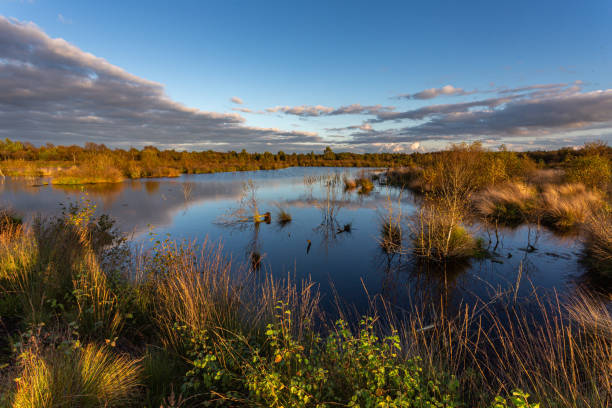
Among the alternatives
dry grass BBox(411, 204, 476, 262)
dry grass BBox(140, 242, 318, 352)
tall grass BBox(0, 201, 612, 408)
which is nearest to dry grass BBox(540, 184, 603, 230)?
dry grass BBox(411, 204, 476, 262)

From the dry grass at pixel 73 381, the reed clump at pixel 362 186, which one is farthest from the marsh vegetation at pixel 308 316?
the reed clump at pixel 362 186

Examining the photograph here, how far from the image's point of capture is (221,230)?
42.0 ft

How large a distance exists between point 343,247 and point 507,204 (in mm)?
11144

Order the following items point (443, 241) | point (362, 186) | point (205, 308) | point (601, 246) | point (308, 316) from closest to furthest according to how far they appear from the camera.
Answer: point (205, 308) → point (308, 316) → point (601, 246) → point (443, 241) → point (362, 186)

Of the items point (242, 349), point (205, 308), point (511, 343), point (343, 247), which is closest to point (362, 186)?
point (343, 247)

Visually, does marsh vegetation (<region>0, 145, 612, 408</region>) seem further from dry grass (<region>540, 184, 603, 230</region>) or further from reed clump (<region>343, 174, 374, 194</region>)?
reed clump (<region>343, 174, 374, 194</region>)

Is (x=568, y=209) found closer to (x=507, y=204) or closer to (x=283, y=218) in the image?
(x=507, y=204)

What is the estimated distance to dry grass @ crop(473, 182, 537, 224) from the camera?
14.6 m

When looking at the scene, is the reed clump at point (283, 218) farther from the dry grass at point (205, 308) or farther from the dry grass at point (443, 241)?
the dry grass at point (205, 308)

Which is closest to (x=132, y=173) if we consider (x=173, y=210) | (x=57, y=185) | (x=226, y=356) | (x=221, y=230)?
(x=57, y=185)

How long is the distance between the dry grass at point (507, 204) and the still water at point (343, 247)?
6.06ft

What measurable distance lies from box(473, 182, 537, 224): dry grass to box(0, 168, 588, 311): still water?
1.85 m

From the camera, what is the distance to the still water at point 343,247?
288 inches

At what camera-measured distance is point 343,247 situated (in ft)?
35.5
